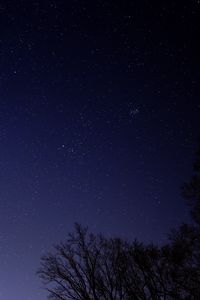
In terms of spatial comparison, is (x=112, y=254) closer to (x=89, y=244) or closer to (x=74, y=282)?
(x=89, y=244)

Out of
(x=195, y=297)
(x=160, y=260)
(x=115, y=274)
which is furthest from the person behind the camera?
(x=115, y=274)

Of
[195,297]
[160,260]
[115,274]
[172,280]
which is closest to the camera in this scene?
[195,297]

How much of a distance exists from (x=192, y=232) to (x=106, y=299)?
4.93 m

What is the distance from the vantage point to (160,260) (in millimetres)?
13031

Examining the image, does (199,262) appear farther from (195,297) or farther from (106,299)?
(106,299)

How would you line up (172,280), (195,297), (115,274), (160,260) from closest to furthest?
1. (195,297)
2. (172,280)
3. (160,260)
4. (115,274)

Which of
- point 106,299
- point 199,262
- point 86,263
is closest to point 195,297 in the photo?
point 199,262

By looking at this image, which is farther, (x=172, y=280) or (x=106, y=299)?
(x=106, y=299)

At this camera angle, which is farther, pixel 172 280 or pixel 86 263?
pixel 86 263

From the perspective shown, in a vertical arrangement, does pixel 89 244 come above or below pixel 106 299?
above

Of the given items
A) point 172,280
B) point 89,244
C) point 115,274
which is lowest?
point 172,280

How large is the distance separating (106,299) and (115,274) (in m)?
1.08

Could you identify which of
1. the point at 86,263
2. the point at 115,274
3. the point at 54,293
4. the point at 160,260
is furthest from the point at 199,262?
the point at 54,293

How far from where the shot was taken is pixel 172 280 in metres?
12.1
